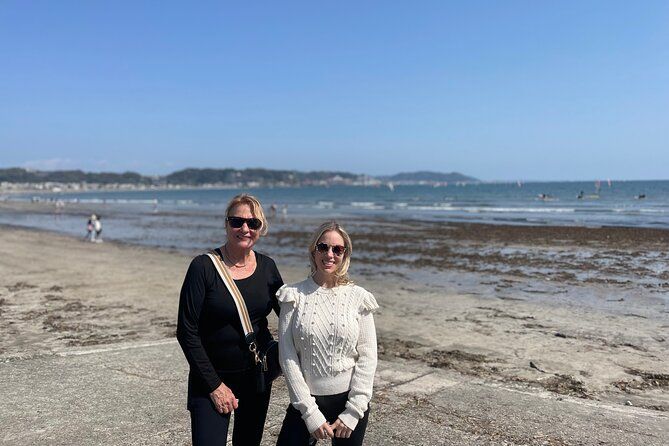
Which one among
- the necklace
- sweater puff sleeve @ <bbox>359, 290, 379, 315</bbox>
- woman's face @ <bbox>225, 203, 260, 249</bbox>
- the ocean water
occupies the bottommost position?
the ocean water

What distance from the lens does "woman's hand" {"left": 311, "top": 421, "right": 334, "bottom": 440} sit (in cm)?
248

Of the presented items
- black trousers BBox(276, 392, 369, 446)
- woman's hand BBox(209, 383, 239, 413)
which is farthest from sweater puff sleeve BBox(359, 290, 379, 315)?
woman's hand BBox(209, 383, 239, 413)

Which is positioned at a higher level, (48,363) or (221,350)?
(221,350)

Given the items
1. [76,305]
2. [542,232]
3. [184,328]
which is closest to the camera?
[184,328]

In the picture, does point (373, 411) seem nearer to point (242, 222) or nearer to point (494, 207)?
point (242, 222)

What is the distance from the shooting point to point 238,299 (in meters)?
2.59

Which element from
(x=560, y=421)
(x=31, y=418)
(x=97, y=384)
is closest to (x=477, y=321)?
(x=560, y=421)

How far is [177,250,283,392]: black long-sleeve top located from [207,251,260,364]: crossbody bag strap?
2 cm

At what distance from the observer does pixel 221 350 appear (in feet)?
8.59

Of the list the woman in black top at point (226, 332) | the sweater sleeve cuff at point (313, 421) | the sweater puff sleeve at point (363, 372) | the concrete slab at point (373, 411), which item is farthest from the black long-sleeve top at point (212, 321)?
the concrete slab at point (373, 411)

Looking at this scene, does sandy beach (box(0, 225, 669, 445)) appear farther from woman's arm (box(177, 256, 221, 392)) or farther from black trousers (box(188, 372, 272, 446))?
woman's arm (box(177, 256, 221, 392))

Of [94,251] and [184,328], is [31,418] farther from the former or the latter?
[94,251]

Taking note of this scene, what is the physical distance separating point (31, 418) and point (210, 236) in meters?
23.7

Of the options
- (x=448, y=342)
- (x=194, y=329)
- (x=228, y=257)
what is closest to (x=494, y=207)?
(x=448, y=342)
